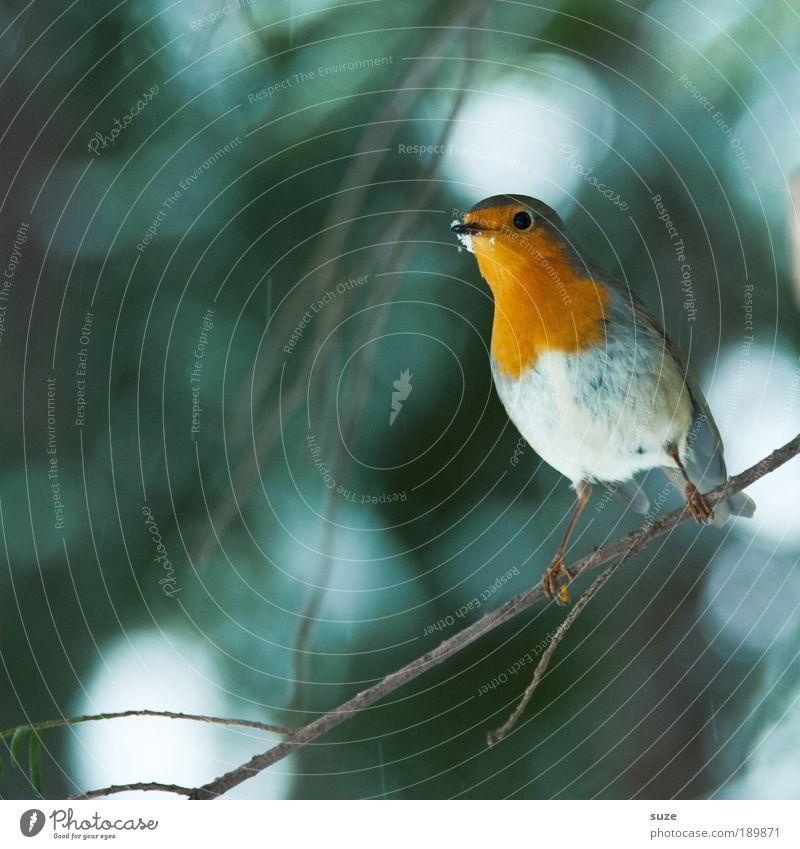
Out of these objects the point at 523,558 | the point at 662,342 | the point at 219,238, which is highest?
the point at 219,238

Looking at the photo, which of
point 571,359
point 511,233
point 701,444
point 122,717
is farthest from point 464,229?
point 122,717

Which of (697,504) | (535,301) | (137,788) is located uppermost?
(535,301)

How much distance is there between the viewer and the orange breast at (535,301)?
0.72m

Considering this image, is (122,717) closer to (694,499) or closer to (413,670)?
(413,670)

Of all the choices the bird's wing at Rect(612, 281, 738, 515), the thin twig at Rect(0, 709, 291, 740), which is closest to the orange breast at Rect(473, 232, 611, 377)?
the bird's wing at Rect(612, 281, 738, 515)

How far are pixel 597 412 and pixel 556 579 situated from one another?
0.16m

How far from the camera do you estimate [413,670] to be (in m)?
0.77

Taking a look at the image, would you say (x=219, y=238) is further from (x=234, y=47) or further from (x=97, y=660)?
(x=97, y=660)

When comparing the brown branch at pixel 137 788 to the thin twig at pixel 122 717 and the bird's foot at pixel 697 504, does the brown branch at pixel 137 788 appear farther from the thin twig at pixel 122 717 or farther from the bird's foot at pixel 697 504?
the bird's foot at pixel 697 504

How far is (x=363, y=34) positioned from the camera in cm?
76

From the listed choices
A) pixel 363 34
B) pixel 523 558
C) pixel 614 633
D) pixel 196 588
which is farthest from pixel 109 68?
pixel 614 633

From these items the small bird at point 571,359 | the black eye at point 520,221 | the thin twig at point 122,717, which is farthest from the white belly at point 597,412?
the thin twig at point 122,717

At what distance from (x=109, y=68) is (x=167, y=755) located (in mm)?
637

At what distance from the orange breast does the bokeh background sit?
1.6 inches
